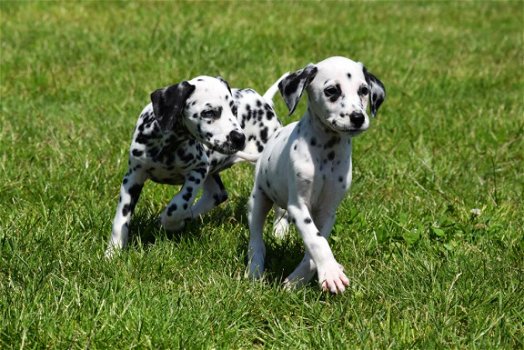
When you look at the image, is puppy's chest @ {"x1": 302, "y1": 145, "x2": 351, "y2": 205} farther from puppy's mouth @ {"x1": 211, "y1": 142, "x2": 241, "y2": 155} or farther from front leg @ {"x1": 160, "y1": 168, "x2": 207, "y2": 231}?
front leg @ {"x1": 160, "y1": 168, "x2": 207, "y2": 231}

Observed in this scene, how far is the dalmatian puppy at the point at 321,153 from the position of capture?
4906 mm

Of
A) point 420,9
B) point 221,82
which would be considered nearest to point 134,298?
point 221,82

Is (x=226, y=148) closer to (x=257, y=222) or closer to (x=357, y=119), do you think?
Result: (x=257, y=222)

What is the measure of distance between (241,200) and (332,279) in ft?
7.66

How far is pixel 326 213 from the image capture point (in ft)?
17.4

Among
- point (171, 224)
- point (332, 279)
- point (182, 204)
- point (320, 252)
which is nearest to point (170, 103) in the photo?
point (182, 204)

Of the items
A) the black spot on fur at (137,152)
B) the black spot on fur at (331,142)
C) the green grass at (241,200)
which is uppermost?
the black spot on fur at (331,142)

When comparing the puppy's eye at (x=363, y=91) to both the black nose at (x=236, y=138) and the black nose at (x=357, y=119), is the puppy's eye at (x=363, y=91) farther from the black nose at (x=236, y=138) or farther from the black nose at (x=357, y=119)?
the black nose at (x=236, y=138)

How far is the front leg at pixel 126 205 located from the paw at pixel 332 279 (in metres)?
1.51

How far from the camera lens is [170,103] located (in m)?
5.61

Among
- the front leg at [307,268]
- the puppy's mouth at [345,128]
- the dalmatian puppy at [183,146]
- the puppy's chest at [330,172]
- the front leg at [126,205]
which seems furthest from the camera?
the front leg at [126,205]

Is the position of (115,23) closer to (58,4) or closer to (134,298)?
(58,4)

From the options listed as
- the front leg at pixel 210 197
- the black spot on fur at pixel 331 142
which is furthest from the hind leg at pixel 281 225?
the black spot on fur at pixel 331 142

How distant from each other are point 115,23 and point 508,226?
7979 millimetres
